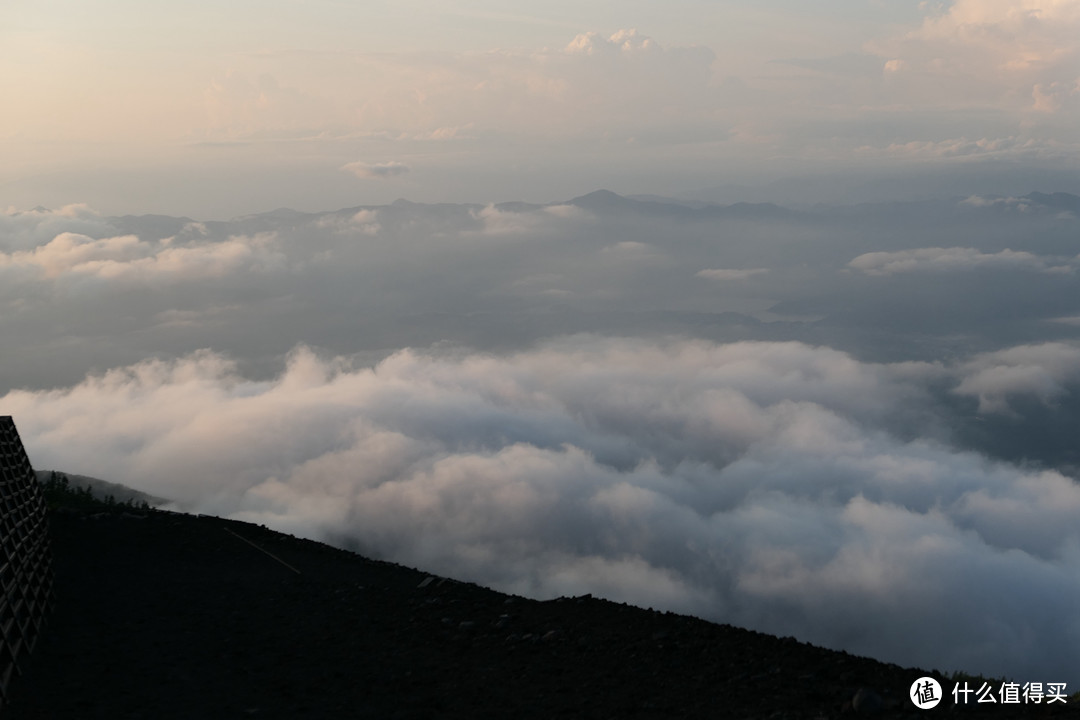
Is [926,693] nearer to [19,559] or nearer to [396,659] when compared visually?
[396,659]

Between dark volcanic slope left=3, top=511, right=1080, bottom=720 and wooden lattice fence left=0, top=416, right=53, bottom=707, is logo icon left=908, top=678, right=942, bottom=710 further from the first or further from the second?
wooden lattice fence left=0, top=416, right=53, bottom=707

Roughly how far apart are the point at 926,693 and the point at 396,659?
30.3ft

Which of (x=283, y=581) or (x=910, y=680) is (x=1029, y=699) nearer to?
(x=910, y=680)

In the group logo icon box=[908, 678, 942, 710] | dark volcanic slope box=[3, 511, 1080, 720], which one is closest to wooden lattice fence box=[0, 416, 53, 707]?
dark volcanic slope box=[3, 511, 1080, 720]

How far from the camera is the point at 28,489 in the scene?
868 inches

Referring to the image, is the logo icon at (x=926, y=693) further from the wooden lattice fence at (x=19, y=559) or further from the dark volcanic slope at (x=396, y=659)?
the wooden lattice fence at (x=19, y=559)

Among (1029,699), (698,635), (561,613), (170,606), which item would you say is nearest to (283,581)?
(170,606)

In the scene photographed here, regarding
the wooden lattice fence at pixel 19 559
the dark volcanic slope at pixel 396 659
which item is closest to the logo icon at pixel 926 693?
the dark volcanic slope at pixel 396 659

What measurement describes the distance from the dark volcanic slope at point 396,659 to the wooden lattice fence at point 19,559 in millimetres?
460

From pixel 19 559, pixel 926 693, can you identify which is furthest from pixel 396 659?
pixel 926 693

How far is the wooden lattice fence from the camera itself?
1528cm

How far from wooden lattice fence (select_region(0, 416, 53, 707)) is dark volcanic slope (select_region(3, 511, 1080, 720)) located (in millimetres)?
460

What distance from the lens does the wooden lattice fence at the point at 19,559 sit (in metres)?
15.3

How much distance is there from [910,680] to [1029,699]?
5.40 feet
